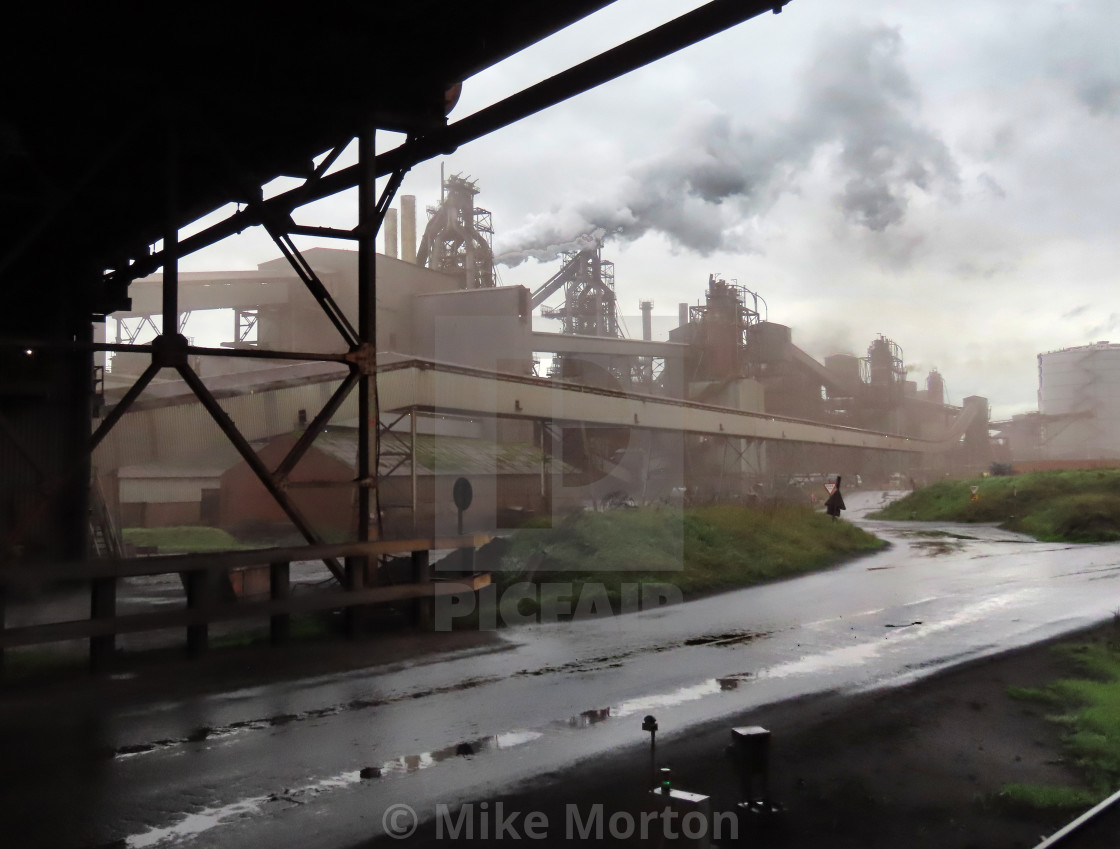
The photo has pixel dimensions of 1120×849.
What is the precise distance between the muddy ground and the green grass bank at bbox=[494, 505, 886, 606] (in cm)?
583

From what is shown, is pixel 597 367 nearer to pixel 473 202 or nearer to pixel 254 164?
pixel 473 202

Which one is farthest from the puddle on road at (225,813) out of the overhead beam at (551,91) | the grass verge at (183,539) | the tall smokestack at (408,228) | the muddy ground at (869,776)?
the tall smokestack at (408,228)

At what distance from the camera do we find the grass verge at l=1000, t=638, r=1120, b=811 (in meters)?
4.94

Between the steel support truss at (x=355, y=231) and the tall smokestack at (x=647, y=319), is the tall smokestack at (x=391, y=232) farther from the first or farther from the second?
the steel support truss at (x=355, y=231)

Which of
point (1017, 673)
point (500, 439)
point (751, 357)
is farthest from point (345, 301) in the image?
point (1017, 673)

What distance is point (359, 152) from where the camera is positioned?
9656 millimetres

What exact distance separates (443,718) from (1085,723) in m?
4.55

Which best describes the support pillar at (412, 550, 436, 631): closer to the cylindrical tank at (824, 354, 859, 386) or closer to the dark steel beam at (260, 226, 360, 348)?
the dark steel beam at (260, 226, 360, 348)

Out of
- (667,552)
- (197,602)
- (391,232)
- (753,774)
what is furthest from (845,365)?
(753,774)

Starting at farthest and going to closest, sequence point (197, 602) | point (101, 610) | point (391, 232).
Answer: point (391, 232) → point (197, 602) → point (101, 610)

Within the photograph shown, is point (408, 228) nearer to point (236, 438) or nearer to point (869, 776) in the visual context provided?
point (236, 438)

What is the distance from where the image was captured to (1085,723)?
20.9 feet

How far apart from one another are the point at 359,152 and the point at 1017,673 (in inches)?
323

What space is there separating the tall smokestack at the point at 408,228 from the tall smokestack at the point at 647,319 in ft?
88.7
